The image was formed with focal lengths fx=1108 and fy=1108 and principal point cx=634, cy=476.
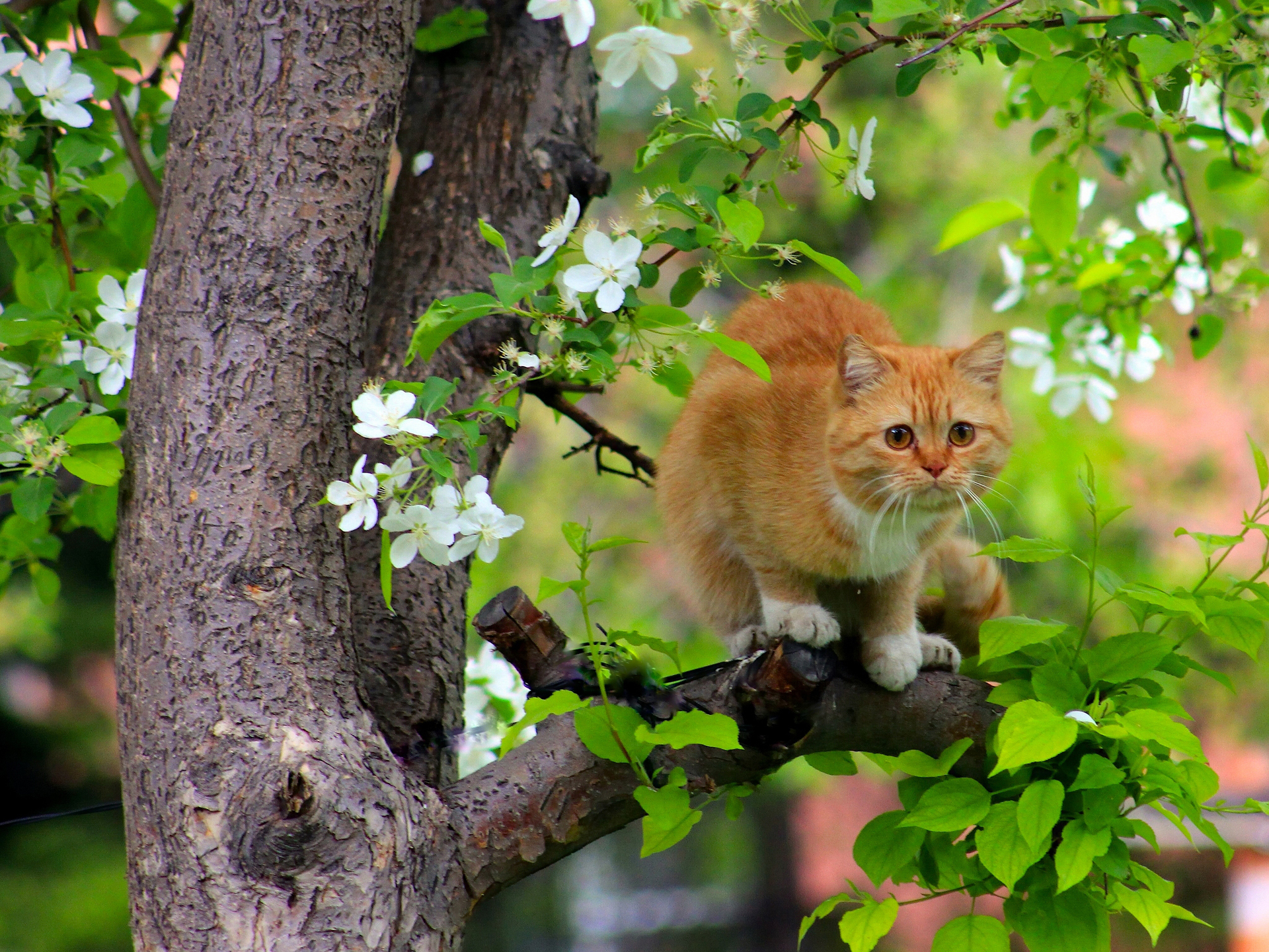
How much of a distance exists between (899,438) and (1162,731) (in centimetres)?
65

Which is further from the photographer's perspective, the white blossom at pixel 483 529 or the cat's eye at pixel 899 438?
the cat's eye at pixel 899 438

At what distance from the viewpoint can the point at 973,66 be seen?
5.08 metres

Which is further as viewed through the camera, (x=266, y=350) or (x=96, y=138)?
(x=96, y=138)

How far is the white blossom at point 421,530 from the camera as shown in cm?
123

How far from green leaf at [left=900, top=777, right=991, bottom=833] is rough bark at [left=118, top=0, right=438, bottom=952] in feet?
1.93

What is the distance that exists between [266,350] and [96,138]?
1.72 ft

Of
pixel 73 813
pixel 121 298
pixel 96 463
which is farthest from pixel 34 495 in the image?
pixel 73 813

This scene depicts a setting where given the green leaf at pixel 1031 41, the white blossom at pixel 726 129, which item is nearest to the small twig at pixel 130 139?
the white blossom at pixel 726 129

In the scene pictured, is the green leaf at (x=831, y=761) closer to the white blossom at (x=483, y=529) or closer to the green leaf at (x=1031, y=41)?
the white blossom at (x=483, y=529)

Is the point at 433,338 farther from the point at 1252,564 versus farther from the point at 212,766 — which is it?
the point at 1252,564

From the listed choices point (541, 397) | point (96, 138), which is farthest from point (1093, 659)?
point (96, 138)

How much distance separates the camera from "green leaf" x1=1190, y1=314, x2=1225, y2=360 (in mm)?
2152

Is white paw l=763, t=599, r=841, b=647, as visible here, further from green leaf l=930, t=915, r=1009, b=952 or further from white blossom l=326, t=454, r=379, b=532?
white blossom l=326, t=454, r=379, b=532

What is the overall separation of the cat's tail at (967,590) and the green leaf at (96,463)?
1.27 m
